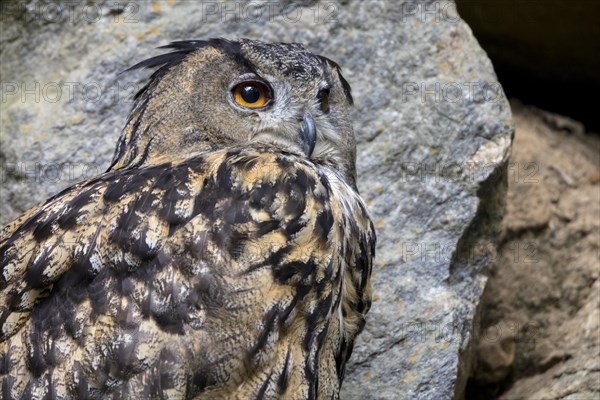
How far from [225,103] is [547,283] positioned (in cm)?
203

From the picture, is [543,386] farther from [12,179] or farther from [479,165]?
[12,179]

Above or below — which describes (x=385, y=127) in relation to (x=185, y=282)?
below

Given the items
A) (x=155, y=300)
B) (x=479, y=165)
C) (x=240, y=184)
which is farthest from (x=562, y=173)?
(x=155, y=300)

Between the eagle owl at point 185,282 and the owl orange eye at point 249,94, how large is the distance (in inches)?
9.6

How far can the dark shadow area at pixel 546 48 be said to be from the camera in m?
4.37

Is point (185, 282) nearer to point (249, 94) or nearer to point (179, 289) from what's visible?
point (179, 289)

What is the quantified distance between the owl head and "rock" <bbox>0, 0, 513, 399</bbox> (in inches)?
33.0

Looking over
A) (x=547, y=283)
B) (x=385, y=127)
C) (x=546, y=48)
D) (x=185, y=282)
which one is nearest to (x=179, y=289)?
(x=185, y=282)

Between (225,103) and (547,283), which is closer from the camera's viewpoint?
(225,103)

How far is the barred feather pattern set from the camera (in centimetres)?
236

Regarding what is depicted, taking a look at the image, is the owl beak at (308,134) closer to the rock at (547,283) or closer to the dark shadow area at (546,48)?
the rock at (547,283)

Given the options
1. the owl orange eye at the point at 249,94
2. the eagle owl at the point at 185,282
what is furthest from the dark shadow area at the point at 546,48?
the eagle owl at the point at 185,282

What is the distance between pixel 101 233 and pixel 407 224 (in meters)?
1.62

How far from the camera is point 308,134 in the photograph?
2.98 meters
